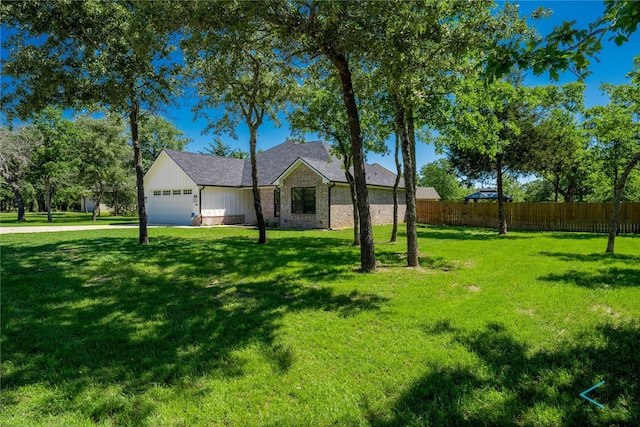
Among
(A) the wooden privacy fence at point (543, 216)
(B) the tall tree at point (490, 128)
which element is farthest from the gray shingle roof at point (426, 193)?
(B) the tall tree at point (490, 128)

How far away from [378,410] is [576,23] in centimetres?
381

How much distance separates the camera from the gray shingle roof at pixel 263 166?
22.4 metres

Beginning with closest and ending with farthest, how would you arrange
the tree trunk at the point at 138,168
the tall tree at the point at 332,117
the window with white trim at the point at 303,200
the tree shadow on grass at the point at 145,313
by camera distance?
the tree shadow on grass at the point at 145,313 < the tree trunk at the point at 138,168 < the tall tree at the point at 332,117 < the window with white trim at the point at 303,200

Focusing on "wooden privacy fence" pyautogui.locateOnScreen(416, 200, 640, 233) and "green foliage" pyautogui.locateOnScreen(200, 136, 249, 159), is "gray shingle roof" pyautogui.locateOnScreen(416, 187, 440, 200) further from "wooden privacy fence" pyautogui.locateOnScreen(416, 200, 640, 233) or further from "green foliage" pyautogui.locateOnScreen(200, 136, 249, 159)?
"green foliage" pyautogui.locateOnScreen(200, 136, 249, 159)

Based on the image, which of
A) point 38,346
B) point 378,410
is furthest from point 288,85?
point 378,410

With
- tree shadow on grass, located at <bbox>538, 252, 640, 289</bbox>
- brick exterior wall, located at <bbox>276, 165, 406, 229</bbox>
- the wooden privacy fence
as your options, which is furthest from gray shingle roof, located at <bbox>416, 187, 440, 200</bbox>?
tree shadow on grass, located at <bbox>538, 252, 640, 289</bbox>

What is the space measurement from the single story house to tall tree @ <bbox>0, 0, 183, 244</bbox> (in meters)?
9.66

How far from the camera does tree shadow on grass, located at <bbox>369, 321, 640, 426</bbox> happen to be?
2.56 metres

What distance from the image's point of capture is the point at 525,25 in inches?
309

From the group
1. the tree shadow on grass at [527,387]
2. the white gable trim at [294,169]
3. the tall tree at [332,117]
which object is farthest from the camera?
the white gable trim at [294,169]

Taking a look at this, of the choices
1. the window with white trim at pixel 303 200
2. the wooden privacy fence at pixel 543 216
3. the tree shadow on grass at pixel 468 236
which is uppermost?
the window with white trim at pixel 303 200

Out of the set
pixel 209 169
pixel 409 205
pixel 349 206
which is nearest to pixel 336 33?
pixel 409 205

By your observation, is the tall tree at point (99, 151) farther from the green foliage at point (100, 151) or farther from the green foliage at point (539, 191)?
the green foliage at point (539, 191)

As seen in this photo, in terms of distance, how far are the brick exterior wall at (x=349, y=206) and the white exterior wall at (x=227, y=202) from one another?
7836mm
